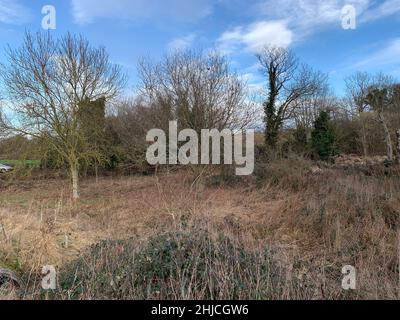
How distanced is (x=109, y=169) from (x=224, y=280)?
2449cm

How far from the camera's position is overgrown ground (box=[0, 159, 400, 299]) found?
13.4 feet

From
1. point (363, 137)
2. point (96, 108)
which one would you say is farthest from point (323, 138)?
point (96, 108)

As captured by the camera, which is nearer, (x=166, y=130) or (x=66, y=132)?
(x=66, y=132)

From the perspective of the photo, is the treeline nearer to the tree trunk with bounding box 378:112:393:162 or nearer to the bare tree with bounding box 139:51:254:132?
the bare tree with bounding box 139:51:254:132

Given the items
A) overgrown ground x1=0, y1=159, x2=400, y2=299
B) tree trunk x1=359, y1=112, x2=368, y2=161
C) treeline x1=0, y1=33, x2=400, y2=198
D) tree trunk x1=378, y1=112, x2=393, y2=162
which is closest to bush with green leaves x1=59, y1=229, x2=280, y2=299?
overgrown ground x1=0, y1=159, x2=400, y2=299

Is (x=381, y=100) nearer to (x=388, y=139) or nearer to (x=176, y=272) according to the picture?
(x=388, y=139)

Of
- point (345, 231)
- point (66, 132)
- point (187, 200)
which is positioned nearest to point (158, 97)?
point (66, 132)

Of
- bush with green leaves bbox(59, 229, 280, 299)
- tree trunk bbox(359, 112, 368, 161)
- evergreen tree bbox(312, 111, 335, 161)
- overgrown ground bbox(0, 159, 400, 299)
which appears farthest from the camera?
tree trunk bbox(359, 112, 368, 161)

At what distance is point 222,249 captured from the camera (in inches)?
188

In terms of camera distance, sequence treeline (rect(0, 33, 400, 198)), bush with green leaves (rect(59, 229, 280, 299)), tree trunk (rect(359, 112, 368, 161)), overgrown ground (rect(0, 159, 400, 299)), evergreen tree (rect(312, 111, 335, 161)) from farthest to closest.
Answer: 1. tree trunk (rect(359, 112, 368, 161))
2. evergreen tree (rect(312, 111, 335, 161))
3. treeline (rect(0, 33, 400, 198))
4. overgrown ground (rect(0, 159, 400, 299))
5. bush with green leaves (rect(59, 229, 280, 299))

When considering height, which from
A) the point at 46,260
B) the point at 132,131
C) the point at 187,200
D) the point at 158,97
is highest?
the point at 158,97
